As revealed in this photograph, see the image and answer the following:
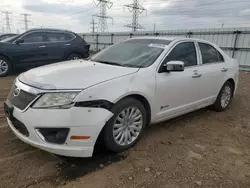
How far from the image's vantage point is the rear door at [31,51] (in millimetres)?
8062

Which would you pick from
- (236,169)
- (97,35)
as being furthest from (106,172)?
(97,35)

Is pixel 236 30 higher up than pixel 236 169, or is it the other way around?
pixel 236 30

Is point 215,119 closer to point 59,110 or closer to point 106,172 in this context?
point 106,172

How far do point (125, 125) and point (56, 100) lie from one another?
98cm

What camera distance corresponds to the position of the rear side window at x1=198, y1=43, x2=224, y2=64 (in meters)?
4.30

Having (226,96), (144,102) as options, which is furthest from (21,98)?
(226,96)

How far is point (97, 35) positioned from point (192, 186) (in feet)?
68.6

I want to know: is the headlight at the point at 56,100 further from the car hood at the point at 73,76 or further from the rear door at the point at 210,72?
the rear door at the point at 210,72

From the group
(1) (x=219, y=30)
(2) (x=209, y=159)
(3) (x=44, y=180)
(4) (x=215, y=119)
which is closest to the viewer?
(3) (x=44, y=180)

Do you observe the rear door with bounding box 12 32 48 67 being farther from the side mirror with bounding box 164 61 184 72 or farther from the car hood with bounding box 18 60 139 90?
the side mirror with bounding box 164 61 184 72

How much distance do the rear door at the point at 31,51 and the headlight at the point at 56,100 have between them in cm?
643

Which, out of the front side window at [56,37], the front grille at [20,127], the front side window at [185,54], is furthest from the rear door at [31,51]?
the front side window at [185,54]

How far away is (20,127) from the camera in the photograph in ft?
8.63

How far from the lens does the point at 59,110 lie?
2.42 meters
